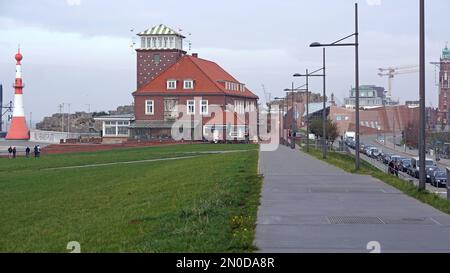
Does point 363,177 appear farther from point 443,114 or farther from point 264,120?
point 443,114

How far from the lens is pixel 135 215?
17891 mm

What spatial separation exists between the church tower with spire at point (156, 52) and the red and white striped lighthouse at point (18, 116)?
18.7 m

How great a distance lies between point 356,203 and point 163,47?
316ft

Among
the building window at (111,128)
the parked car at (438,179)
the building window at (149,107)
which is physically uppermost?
the building window at (149,107)

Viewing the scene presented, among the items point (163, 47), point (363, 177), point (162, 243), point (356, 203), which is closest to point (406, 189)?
point (356, 203)

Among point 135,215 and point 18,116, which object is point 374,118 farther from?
point 135,215

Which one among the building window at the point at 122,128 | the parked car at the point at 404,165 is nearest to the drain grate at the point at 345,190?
the parked car at the point at 404,165

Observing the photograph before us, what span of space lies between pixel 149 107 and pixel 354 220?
91.1 metres

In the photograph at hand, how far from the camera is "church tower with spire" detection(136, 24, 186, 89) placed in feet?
367

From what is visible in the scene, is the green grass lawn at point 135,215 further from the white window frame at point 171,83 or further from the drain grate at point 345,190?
the white window frame at point 171,83

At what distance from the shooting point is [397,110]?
140 metres

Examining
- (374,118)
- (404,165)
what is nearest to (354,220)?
(404,165)

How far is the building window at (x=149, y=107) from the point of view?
343 ft
